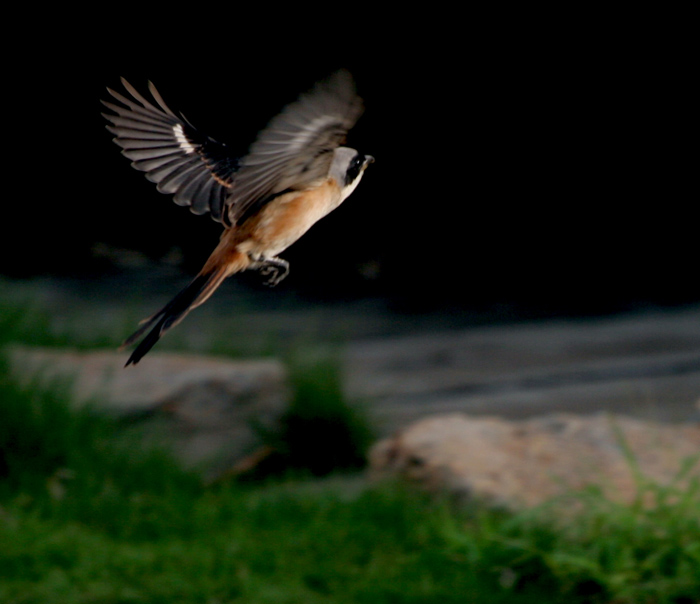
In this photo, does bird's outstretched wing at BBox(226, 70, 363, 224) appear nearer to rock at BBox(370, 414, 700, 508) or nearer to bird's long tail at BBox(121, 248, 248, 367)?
bird's long tail at BBox(121, 248, 248, 367)

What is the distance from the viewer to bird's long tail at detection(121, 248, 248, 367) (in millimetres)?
354

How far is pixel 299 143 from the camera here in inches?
14.6

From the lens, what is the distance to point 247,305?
538 centimetres

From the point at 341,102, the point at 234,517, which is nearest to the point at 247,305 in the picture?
the point at 234,517

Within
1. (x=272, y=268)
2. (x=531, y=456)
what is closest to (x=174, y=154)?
(x=272, y=268)

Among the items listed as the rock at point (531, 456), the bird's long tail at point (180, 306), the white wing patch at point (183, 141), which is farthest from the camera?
the rock at point (531, 456)

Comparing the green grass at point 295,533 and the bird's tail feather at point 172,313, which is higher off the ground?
the bird's tail feather at point 172,313

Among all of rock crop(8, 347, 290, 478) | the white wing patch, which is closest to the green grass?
rock crop(8, 347, 290, 478)

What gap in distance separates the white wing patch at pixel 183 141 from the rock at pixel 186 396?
3115 millimetres

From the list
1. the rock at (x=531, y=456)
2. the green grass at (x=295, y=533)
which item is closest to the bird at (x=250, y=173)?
the green grass at (x=295, y=533)

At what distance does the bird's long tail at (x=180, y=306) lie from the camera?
35 cm

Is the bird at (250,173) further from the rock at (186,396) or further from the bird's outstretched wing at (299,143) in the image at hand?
the rock at (186,396)

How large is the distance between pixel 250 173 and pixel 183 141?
125 mm

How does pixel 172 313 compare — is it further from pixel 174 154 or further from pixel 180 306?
pixel 174 154
